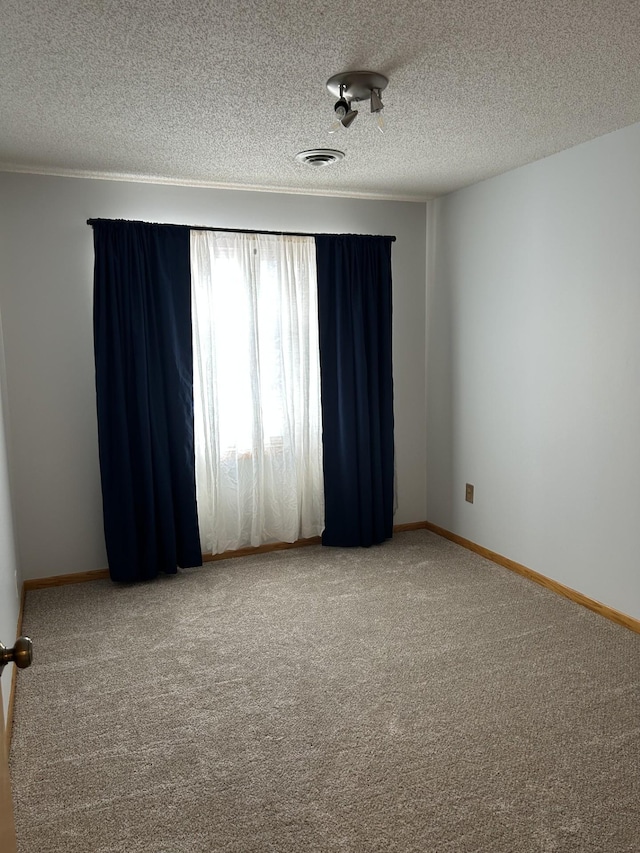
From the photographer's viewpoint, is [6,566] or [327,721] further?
[6,566]

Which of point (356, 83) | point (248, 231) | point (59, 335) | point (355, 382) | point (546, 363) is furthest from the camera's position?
point (355, 382)

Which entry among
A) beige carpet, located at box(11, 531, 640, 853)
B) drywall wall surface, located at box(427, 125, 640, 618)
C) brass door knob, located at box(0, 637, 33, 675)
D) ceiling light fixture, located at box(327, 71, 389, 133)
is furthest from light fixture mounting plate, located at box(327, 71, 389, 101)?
beige carpet, located at box(11, 531, 640, 853)

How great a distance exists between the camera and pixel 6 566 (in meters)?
2.93

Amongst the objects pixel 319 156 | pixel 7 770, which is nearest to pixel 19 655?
pixel 7 770

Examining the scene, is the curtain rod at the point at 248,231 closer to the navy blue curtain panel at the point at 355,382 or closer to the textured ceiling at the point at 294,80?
the navy blue curtain panel at the point at 355,382

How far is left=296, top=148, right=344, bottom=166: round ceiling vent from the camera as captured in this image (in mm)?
3398

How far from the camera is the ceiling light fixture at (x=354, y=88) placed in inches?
94.0

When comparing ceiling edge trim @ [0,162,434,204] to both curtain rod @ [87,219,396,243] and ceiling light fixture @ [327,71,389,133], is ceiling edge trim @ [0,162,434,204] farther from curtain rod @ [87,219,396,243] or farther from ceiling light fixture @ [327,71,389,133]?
ceiling light fixture @ [327,71,389,133]

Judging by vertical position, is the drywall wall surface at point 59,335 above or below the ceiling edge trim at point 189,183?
below

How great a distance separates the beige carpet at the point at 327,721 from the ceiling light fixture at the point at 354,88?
2301mm

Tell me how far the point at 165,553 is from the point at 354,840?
2.45 meters

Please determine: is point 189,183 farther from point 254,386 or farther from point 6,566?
point 6,566

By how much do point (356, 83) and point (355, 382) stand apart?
90.6 inches

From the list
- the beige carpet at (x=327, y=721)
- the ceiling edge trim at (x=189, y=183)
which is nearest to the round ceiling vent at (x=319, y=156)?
the ceiling edge trim at (x=189, y=183)
